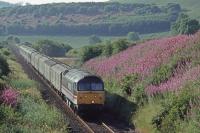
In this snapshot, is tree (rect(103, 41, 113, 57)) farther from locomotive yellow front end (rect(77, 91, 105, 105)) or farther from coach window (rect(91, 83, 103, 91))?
locomotive yellow front end (rect(77, 91, 105, 105))

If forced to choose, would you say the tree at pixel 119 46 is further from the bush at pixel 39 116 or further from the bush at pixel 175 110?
the bush at pixel 175 110

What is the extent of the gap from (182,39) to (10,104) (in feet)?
60.7

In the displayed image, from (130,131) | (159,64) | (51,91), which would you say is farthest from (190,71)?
(51,91)

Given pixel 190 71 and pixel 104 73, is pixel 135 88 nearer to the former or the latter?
pixel 190 71

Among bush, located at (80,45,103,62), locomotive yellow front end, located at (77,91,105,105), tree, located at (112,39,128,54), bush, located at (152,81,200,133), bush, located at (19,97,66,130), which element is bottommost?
bush, located at (80,45,103,62)

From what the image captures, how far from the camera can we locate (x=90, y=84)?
32625 mm

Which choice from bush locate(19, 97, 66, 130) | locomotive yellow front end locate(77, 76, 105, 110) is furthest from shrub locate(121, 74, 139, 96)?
bush locate(19, 97, 66, 130)

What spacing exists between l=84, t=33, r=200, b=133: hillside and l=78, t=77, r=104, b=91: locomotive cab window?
2.17 meters

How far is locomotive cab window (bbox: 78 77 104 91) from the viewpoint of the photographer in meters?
32.4

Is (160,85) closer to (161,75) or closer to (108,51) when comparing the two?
(161,75)

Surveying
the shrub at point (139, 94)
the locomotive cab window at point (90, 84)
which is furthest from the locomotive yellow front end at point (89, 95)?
the shrub at point (139, 94)

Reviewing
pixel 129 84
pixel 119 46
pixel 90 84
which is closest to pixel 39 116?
pixel 90 84

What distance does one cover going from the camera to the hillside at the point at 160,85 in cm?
2398

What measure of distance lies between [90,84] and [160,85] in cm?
474
